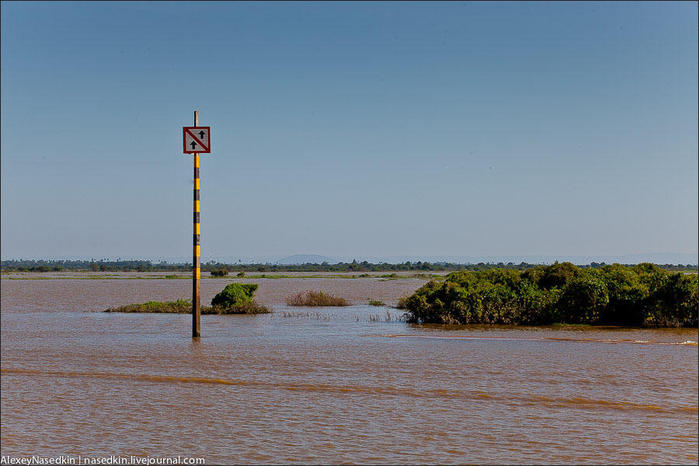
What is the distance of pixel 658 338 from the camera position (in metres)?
20.0

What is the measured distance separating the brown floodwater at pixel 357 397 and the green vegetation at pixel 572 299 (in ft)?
8.24

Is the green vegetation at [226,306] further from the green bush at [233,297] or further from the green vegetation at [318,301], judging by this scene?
the green vegetation at [318,301]

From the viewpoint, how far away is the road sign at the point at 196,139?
20.1 meters

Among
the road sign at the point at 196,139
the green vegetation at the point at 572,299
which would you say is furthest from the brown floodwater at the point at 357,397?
the road sign at the point at 196,139

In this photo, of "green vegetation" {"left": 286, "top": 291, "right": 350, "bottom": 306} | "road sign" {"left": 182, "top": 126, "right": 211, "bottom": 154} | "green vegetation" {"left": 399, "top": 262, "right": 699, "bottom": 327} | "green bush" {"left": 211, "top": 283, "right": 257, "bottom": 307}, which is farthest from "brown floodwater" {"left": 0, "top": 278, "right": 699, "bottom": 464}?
"green vegetation" {"left": 286, "top": 291, "right": 350, "bottom": 306}

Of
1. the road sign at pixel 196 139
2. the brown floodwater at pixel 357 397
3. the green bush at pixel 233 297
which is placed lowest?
the brown floodwater at pixel 357 397

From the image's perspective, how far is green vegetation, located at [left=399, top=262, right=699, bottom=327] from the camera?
23656 millimetres

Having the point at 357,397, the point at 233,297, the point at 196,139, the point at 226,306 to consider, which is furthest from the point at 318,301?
the point at 357,397

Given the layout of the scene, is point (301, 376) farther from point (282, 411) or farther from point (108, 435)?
point (108, 435)

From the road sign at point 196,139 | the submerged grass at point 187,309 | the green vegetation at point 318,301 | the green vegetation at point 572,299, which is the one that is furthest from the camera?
the green vegetation at point 318,301

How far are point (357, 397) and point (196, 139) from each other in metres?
11.0

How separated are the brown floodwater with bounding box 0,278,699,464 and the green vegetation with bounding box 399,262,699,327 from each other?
251cm

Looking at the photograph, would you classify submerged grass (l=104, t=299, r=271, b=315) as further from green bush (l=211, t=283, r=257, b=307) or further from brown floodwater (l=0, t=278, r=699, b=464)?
brown floodwater (l=0, t=278, r=699, b=464)

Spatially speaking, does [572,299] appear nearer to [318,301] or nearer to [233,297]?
[233,297]
